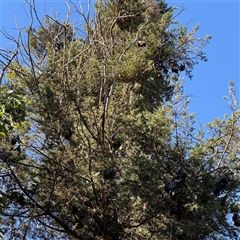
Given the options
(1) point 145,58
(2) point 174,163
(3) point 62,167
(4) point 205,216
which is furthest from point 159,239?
(1) point 145,58

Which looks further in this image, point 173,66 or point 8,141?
point 173,66

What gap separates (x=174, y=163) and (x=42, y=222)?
6.49ft

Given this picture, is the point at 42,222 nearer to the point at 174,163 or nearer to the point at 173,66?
the point at 174,163

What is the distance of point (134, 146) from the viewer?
18.1 feet

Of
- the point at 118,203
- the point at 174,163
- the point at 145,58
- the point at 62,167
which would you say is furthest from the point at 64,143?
the point at 145,58

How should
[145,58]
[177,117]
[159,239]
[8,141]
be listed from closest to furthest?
1. [159,239]
2. [8,141]
3. [177,117]
4. [145,58]

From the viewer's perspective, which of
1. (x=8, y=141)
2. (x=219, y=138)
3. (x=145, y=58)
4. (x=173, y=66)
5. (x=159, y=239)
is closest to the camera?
(x=159, y=239)

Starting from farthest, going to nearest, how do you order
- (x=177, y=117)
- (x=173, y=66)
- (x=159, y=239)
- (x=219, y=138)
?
(x=173, y=66) → (x=219, y=138) → (x=177, y=117) → (x=159, y=239)

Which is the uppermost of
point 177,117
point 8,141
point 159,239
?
point 177,117

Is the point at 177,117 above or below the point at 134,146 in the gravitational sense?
above

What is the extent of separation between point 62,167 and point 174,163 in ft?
4.97

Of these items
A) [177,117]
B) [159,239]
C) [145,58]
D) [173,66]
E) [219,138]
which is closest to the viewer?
[159,239]

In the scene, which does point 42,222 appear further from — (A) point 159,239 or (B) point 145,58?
(B) point 145,58

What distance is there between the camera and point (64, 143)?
534cm
